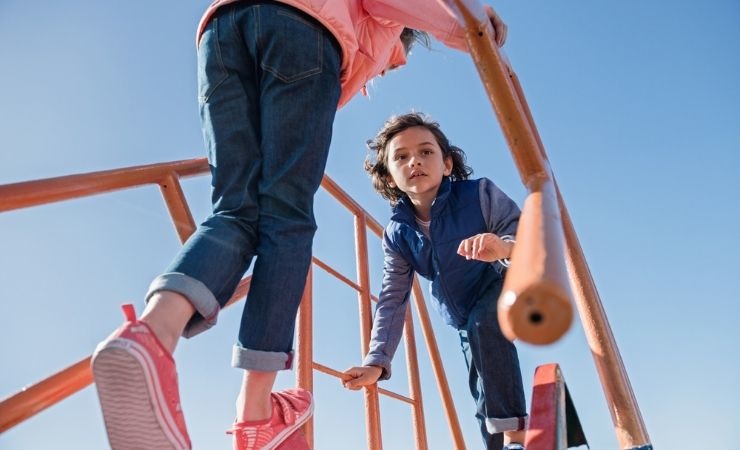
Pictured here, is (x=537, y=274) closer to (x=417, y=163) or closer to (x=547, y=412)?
(x=547, y=412)

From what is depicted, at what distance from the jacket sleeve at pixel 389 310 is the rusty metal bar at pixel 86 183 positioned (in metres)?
Result: 0.59

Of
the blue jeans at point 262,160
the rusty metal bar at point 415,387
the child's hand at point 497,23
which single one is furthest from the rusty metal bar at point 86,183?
the rusty metal bar at point 415,387

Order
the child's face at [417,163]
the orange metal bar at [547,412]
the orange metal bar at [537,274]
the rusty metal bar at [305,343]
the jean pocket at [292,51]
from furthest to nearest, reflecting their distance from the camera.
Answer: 1. the child's face at [417,163]
2. the rusty metal bar at [305,343]
3. the jean pocket at [292,51]
4. the orange metal bar at [547,412]
5. the orange metal bar at [537,274]

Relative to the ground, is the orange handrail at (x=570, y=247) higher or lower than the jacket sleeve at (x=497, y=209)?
lower

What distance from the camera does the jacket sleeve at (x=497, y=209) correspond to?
1412 millimetres

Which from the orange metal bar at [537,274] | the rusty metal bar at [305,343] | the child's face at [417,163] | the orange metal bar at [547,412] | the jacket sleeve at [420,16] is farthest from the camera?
the child's face at [417,163]

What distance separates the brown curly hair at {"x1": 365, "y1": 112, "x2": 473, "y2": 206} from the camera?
72.6 inches

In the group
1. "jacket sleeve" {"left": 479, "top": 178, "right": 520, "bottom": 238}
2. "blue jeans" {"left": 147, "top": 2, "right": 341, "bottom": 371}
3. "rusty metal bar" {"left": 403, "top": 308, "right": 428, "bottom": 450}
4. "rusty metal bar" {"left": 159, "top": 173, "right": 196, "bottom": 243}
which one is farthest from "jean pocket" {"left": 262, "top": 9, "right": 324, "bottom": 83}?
"rusty metal bar" {"left": 403, "top": 308, "right": 428, "bottom": 450}

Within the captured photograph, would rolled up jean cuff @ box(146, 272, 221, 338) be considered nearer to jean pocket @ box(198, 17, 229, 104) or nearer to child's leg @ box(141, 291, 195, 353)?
Answer: child's leg @ box(141, 291, 195, 353)

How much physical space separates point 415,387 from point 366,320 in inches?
14.4

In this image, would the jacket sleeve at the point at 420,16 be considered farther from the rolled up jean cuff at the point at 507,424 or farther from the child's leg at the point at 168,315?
the rolled up jean cuff at the point at 507,424

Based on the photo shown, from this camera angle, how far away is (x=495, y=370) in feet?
4.47

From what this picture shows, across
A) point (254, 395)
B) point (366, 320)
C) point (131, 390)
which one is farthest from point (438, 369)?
point (131, 390)

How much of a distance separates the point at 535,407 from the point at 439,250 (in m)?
0.75
